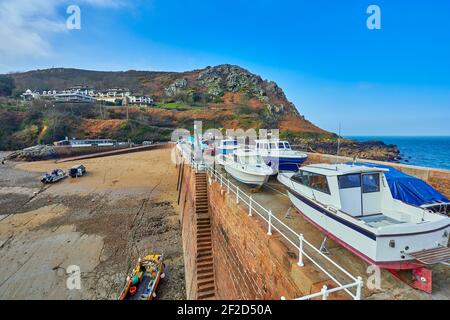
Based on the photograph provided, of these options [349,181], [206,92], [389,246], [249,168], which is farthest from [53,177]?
[206,92]

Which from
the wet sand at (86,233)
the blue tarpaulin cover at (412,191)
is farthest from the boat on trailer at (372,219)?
the wet sand at (86,233)

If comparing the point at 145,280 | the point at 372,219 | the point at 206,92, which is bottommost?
the point at 145,280

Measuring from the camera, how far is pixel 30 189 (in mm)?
23812

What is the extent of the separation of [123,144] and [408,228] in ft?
161

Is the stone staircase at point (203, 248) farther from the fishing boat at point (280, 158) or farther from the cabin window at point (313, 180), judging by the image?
the cabin window at point (313, 180)

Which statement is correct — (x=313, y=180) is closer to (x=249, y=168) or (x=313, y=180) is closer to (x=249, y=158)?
(x=249, y=168)

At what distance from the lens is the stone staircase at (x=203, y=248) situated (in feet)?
27.8

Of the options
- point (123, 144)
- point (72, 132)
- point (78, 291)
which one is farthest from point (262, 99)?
point (78, 291)

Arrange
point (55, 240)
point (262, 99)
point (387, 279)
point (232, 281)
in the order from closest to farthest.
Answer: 1. point (387, 279)
2. point (232, 281)
3. point (55, 240)
4. point (262, 99)

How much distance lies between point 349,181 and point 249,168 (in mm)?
4754

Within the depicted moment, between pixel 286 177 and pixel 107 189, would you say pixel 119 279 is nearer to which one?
pixel 286 177

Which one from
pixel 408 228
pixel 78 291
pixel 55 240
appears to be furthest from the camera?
pixel 55 240

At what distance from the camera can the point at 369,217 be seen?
17.5ft

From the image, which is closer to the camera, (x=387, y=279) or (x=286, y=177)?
(x=387, y=279)
